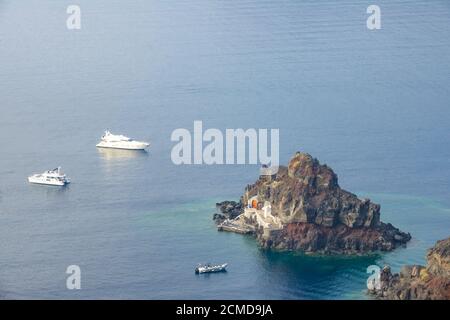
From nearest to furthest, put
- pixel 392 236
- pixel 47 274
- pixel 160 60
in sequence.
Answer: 1. pixel 47 274
2. pixel 392 236
3. pixel 160 60

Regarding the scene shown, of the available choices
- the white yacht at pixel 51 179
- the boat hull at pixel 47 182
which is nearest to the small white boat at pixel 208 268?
the boat hull at pixel 47 182

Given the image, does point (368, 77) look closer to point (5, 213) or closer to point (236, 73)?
point (236, 73)

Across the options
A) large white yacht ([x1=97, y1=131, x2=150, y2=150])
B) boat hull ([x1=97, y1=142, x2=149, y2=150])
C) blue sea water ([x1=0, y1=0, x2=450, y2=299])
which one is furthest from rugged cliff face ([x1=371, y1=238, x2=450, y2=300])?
large white yacht ([x1=97, y1=131, x2=150, y2=150])

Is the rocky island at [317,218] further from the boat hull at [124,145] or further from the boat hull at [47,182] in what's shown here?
the boat hull at [124,145]

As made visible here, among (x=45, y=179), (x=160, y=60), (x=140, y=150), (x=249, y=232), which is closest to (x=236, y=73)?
(x=160, y=60)

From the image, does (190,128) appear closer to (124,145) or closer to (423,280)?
(124,145)

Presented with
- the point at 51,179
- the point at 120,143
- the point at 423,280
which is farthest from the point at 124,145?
the point at 423,280

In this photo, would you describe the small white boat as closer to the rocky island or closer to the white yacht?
the rocky island
